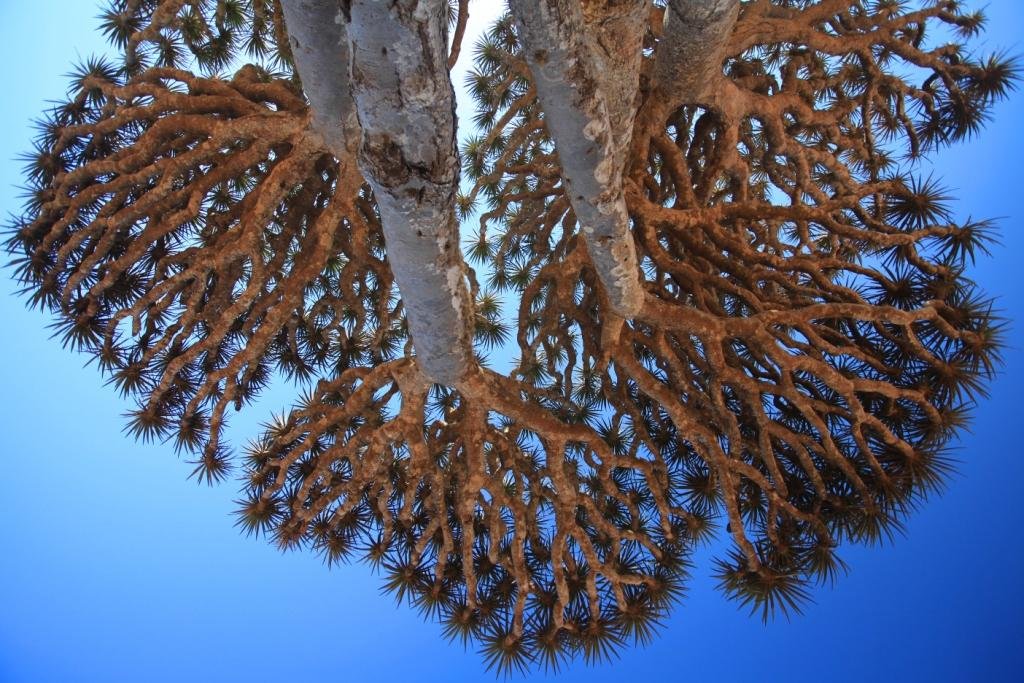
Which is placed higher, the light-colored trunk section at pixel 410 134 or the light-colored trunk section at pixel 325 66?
the light-colored trunk section at pixel 325 66

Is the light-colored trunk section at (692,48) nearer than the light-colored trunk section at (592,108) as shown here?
No

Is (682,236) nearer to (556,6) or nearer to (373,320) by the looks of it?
(556,6)

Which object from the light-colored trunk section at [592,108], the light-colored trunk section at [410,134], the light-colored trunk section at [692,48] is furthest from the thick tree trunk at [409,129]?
the light-colored trunk section at [692,48]

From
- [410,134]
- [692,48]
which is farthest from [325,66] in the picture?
[692,48]

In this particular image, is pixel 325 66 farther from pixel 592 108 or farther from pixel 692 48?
pixel 692 48

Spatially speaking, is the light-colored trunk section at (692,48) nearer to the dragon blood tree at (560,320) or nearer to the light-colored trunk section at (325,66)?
the dragon blood tree at (560,320)

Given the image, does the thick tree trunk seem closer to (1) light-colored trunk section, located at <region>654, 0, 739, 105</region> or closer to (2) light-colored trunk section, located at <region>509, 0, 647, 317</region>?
(2) light-colored trunk section, located at <region>509, 0, 647, 317</region>

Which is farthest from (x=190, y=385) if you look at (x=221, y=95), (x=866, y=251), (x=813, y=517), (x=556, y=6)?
(x=866, y=251)

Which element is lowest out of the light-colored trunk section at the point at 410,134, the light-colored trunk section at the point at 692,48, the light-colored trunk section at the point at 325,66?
the light-colored trunk section at the point at 410,134
